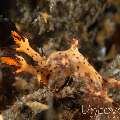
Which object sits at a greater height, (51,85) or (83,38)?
(83,38)

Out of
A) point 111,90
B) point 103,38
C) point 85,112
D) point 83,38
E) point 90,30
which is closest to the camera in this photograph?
point 85,112

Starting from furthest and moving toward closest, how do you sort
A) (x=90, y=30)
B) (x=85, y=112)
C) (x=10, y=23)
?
(x=90, y=30) < (x=10, y=23) < (x=85, y=112)

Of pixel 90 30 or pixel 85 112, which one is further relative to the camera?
pixel 90 30

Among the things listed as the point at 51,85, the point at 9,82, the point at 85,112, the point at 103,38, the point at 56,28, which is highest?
the point at 103,38

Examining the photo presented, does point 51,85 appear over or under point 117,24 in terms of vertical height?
under

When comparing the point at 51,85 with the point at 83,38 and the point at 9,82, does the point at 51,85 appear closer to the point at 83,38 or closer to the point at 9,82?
the point at 9,82

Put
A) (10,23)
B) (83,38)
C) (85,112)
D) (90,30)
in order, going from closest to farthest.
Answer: (85,112) → (10,23) → (83,38) → (90,30)

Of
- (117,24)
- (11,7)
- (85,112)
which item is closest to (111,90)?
(85,112)

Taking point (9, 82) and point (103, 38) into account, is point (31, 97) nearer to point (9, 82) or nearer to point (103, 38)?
point (9, 82)

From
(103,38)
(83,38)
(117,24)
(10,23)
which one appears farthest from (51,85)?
(117,24)
